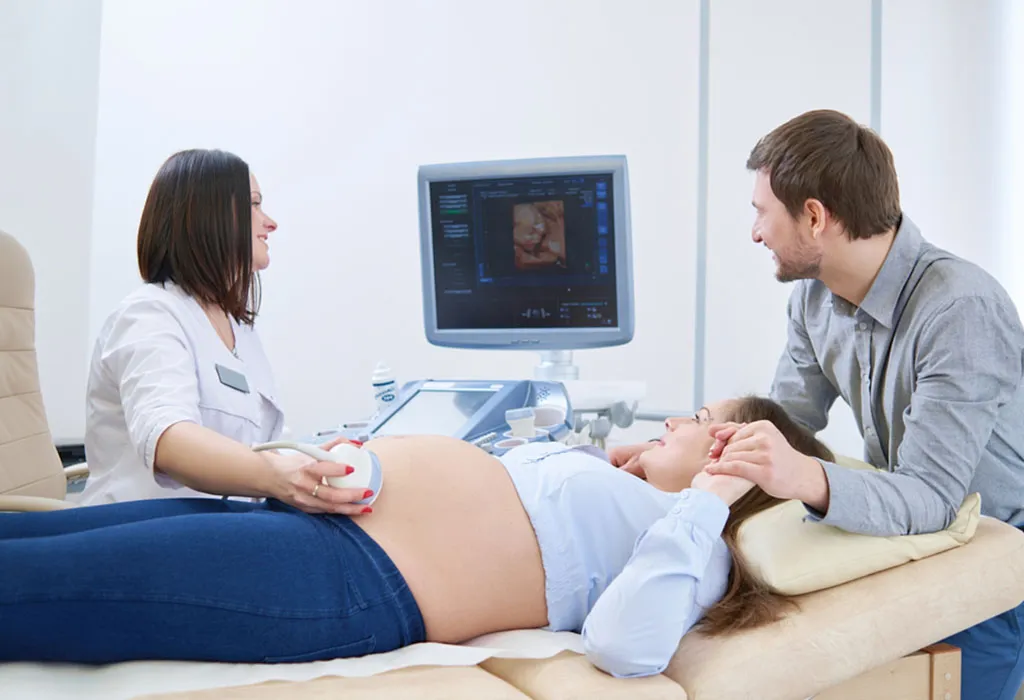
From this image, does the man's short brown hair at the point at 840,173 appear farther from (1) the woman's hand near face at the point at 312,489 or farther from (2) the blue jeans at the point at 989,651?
(1) the woman's hand near face at the point at 312,489

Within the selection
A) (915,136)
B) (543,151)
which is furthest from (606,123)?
(915,136)

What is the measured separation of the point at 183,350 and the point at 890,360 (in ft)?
4.13

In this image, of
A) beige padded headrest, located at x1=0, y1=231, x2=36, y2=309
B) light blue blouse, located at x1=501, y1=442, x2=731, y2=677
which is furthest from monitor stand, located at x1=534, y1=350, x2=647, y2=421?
beige padded headrest, located at x1=0, y1=231, x2=36, y2=309

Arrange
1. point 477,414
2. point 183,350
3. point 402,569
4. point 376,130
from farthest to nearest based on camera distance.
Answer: point 376,130, point 477,414, point 183,350, point 402,569

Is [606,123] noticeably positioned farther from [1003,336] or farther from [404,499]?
[404,499]

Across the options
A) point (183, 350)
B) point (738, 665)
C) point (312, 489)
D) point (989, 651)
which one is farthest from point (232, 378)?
point (989, 651)

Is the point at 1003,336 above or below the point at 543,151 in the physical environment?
below

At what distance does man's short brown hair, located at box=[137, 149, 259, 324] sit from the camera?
159 cm

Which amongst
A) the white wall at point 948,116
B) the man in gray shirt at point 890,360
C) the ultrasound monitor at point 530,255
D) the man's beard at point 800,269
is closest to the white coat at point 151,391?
the ultrasound monitor at point 530,255

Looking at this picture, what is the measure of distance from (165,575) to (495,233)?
1.44m

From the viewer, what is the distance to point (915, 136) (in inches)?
115

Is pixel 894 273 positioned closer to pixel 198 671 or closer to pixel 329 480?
pixel 329 480

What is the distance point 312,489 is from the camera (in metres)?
1.20

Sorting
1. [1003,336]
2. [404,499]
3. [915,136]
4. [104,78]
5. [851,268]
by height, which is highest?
[104,78]
